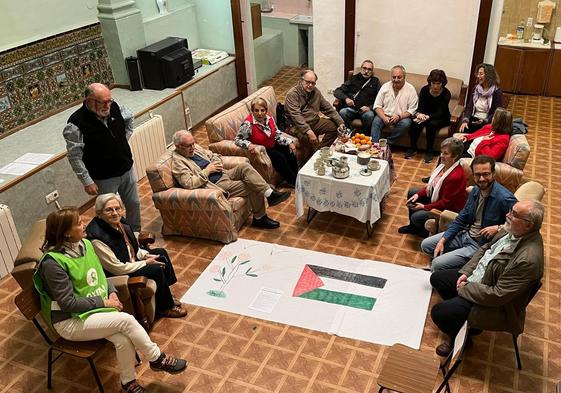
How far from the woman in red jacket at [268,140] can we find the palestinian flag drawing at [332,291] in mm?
1499

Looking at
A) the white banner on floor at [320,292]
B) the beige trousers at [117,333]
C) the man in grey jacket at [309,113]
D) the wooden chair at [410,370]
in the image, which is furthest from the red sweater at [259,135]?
the wooden chair at [410,370]

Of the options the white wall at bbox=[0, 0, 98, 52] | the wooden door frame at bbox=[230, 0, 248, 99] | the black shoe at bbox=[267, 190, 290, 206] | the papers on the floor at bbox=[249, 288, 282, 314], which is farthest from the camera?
the wooden door frame at bbox=[230, 0, 248, 99]

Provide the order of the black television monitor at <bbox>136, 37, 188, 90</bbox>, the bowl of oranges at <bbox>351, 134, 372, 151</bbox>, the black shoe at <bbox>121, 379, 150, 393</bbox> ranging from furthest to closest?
1. the black television monitor at <bbox>136, 37, 188, 90</bbox>
2. the bowl of oranges at <bbox>351, 134, 372, 151</bbox>
3. the black shoe at <bbox>121, 379, 150, 393</bbox>

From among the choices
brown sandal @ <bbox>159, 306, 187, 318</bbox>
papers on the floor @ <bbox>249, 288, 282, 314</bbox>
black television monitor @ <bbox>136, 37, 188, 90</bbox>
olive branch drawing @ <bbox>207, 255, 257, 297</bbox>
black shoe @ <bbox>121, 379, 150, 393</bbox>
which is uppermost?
black television monitor @ <bbox>136, 37, 188, 90</bbox>

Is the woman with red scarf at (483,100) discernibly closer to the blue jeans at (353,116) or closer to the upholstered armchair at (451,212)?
the blue jeans at (353,116)

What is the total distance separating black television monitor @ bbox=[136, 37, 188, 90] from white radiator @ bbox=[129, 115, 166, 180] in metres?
0.76

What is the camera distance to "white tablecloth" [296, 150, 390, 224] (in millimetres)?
4738

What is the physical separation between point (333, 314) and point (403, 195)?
2.06 metres

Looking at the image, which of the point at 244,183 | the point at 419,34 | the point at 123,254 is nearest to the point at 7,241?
the point at 123,254

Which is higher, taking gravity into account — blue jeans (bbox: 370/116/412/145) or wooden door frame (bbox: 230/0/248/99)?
wooden door frame (bbox: 230/0/248/99)

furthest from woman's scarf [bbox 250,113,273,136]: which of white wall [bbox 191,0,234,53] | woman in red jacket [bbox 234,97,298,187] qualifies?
white wall [bbox 191,0,234,53]

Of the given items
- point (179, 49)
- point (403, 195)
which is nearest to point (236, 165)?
point (403, 195)

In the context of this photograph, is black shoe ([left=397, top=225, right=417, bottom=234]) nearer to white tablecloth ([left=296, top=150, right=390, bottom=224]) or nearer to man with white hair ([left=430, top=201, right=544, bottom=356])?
white tablecloth ([left=296, top=150, right=390, bottom=224])

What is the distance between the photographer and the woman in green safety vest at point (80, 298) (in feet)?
10.2
